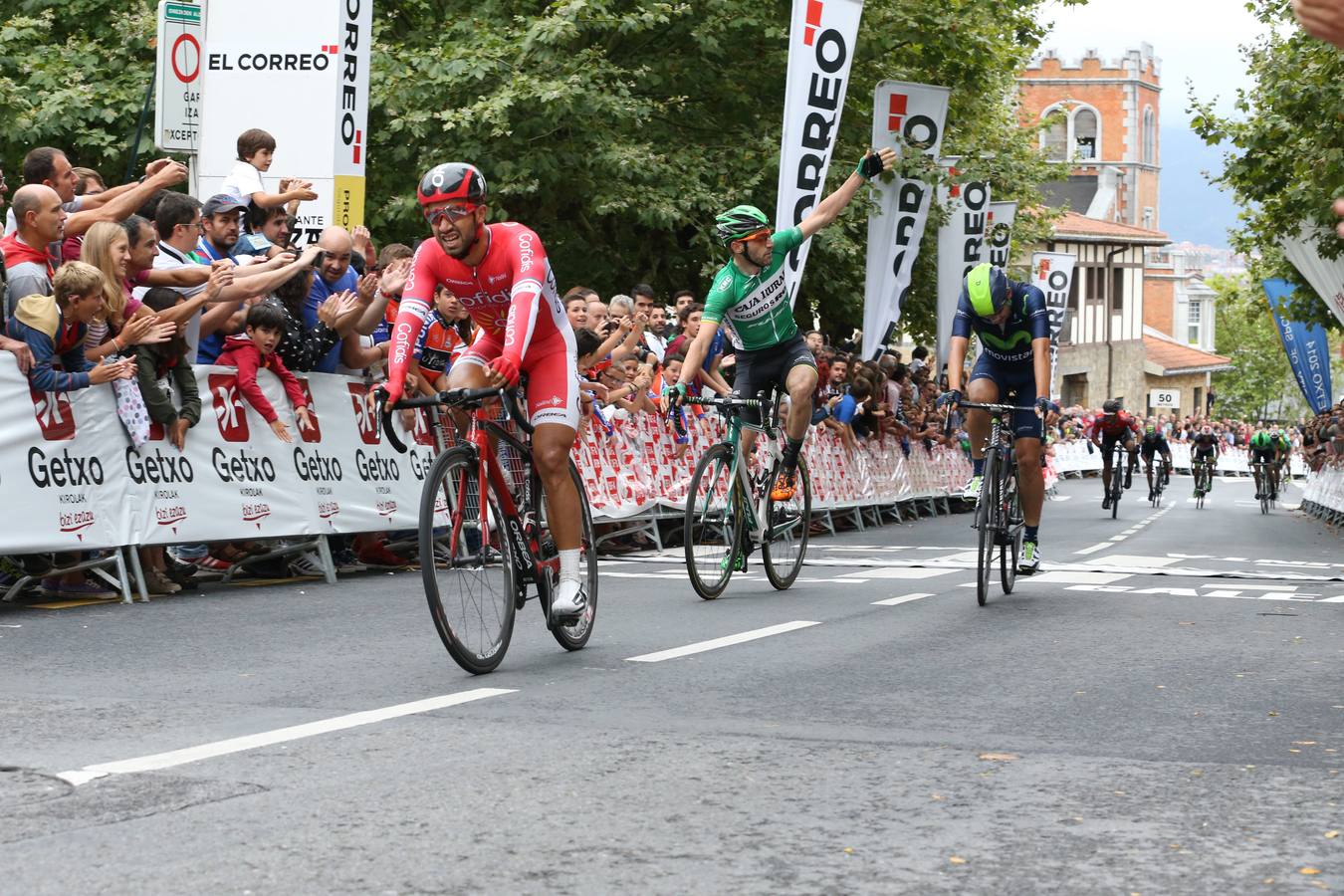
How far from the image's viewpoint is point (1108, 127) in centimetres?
12975

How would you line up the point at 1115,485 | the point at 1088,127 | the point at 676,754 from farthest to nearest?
1. the point at 1088,127
2. the point at 1115,485
3. the point at 676,754

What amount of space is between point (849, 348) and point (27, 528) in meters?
20.8

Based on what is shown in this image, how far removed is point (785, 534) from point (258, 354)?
3559mm

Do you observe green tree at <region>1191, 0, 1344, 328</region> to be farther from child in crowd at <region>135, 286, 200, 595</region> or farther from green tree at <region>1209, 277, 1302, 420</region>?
green tree at <region>1209, 277, 1302, 420</region>

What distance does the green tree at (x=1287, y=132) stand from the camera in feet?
89.0

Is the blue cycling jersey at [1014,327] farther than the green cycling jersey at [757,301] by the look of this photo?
Yes

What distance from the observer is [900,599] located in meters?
11.5

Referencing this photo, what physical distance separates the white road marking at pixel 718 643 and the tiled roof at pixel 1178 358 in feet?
338

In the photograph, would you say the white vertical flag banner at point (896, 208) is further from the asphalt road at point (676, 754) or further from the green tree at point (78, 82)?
the asphalt road at point (676, 754)

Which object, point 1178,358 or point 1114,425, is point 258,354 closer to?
point 1114,425

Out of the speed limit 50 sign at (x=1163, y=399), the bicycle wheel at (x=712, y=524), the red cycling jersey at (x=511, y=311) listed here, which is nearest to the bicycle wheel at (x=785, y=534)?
the bicycle wheel at (x=712, y=524)

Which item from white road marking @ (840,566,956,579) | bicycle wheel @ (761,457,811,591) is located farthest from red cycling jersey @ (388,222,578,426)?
white road marking @ (840,566,956,579)

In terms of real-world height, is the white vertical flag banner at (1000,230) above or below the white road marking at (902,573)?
above

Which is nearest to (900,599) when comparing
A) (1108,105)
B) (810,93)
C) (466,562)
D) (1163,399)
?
(466,562)
